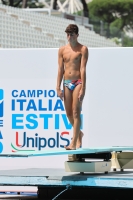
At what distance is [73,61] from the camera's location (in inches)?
262

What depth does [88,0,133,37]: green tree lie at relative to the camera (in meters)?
77.9

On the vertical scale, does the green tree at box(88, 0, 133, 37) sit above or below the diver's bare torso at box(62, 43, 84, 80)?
above

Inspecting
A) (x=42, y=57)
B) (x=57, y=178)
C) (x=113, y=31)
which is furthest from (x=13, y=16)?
(x=57, y=178)

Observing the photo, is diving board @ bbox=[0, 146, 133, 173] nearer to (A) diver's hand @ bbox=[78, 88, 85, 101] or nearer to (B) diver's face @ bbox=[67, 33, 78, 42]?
(A) diver's hand @ bbox=[78, 88, 85, 101]

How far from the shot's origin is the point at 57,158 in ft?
24.7

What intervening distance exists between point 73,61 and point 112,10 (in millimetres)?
74357

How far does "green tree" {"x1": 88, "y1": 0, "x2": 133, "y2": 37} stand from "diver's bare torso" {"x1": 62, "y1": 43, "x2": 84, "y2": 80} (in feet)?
231

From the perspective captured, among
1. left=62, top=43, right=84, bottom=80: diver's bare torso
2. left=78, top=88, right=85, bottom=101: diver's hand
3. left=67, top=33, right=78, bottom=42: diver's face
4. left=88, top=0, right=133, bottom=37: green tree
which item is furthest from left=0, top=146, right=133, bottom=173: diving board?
left=88, top=0, right=133, bottom=37: green tree

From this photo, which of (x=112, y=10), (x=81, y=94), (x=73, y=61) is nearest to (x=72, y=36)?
(x=73, y=61)

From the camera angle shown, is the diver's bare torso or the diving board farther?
the diver's bare torso

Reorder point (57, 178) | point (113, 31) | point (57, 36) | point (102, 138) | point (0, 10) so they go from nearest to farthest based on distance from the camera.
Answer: point (57, 178), point (102, 138), point (0, 10), point (57, 36), point (113, 31)

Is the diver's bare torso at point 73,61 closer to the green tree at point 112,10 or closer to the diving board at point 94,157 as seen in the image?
the diving board at point 94,157

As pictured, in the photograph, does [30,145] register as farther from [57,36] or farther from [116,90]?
[57,36]

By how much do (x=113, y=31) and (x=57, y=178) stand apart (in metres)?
34.4
